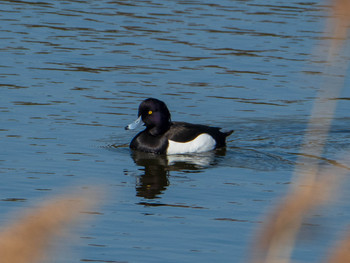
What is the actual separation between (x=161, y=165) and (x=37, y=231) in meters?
9.00

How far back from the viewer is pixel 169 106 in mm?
14094

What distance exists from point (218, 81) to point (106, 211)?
831 cm

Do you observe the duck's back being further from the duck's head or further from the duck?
the duck's head

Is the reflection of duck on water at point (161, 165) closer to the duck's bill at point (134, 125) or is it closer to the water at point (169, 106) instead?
the water at point (169, 106)

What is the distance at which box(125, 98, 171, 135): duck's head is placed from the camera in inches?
476

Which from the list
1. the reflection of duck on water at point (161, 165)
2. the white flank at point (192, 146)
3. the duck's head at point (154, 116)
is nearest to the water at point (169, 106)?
the reflection of duck on water at point (161, 165)

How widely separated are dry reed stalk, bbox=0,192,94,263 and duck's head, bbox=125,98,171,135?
1013 cm

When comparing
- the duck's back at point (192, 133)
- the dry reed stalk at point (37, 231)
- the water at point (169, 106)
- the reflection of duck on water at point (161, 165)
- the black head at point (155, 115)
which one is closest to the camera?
the dry reed stalk at point (37, 231)

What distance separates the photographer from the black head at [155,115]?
12.1 m

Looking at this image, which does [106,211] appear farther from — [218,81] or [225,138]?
[218,81]

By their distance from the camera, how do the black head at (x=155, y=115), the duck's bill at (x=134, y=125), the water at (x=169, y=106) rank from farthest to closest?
the black head at (x=155, y=115) → the duck's bill at (x=134, y=125) → the water at (x=169, y=106)

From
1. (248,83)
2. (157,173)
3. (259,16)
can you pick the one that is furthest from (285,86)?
(259,16)

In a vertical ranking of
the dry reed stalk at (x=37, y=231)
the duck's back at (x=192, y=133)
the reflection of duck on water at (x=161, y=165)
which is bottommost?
the reflection of duck on water at (x=161, y=165)

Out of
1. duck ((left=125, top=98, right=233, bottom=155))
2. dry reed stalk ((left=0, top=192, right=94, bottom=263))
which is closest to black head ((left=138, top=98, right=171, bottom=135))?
duck ((left=125, top=98, right=233, bottom=155))
